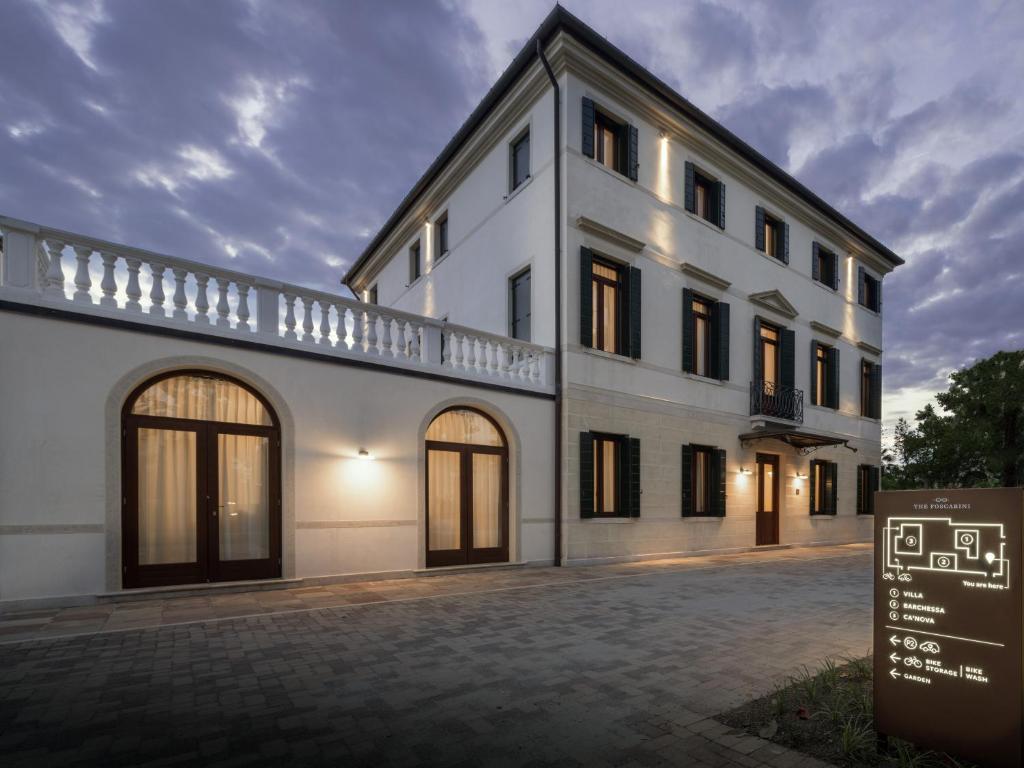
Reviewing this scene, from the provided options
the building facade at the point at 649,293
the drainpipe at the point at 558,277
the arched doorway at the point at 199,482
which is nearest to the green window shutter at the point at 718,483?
the building facade at the point at 649,293

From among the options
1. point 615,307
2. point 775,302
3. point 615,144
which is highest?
point 615,144

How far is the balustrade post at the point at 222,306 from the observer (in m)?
7.94

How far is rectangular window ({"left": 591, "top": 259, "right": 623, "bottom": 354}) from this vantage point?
12188mm

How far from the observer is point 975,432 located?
20922 mm

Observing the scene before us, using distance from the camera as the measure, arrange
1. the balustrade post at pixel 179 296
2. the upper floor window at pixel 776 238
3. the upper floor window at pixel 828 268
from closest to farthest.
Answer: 1. the balustrade post at pixel 179 296
2. the upper floor window at pixel 776 238
3. the upper floor window at pixel 828 268

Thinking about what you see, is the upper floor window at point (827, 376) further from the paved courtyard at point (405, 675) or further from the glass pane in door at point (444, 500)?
the glass pane in door at point (444, 500)

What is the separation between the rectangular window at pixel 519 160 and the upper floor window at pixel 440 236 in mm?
3707

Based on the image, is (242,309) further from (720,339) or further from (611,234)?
(720,339)

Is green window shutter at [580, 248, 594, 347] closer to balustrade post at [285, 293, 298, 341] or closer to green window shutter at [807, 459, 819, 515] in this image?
balustrade post at [285, 293, 298, 341]

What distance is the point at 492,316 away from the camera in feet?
45.0

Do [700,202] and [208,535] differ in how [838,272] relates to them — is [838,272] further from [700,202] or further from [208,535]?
[208,535]

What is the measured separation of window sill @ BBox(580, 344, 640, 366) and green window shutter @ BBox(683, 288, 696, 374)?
5.77ft

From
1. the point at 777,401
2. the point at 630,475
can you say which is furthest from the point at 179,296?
the point at 777,401

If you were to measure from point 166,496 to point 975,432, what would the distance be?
26.1 m
